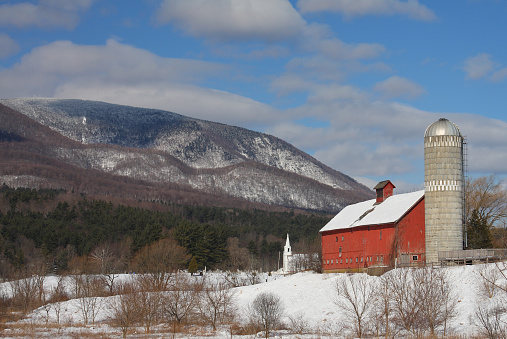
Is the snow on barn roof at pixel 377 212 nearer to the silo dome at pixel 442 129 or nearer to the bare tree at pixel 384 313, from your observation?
the silo dome at pixel 442 129

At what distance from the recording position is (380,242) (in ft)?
209

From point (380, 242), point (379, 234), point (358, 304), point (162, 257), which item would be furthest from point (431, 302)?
point (162, 257)

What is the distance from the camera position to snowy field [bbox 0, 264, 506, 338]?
151 ft

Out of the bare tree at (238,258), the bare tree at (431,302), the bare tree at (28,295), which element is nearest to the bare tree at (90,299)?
the bare tree at (28,295)

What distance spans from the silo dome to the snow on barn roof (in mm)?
5994

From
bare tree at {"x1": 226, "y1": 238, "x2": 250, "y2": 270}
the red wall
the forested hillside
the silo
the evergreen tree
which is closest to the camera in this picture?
the silo

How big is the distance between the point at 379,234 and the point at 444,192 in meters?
7.47

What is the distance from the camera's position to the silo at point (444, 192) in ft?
199

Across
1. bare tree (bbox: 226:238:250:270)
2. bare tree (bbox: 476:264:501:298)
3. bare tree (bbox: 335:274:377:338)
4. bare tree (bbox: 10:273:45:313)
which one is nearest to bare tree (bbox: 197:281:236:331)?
bare tree (bbox: 335:274:377:338)

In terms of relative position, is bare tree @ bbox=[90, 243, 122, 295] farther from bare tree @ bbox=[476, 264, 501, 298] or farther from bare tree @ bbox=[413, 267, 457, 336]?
bare tree @ bbox=[476, 264, 501, 298]

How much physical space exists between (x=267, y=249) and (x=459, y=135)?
271 feet

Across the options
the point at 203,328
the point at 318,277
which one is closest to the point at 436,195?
the point at 318,277

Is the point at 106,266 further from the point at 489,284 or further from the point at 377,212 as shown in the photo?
the point at 489,284

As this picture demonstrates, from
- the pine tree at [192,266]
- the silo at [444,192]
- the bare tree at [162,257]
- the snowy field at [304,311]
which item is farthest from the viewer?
the pine tree at [192,266]
